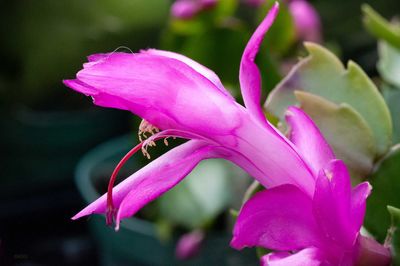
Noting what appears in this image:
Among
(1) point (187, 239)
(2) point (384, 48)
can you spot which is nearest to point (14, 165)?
(1) point (187, 239)

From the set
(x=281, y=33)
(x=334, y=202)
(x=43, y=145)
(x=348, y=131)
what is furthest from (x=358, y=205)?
(x=43, y=145)

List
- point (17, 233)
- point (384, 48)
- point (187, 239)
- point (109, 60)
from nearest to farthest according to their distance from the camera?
point (109, 60) → point (384, 48) → point (187, 239) → point (17, 233)

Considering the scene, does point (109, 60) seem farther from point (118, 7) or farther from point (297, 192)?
point (118, 7)

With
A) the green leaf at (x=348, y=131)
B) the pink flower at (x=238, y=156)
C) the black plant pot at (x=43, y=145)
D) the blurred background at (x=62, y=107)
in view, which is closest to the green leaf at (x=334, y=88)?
the green leaf at (x=348, y=131)

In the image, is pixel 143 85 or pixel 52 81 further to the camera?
pixel 52 81


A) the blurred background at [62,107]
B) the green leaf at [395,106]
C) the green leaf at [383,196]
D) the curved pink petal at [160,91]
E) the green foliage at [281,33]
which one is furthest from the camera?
the blurred background at [62,107]

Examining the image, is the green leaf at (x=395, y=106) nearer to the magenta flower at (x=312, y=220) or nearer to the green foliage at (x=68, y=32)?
the magenta flower at (x=312, y=220)

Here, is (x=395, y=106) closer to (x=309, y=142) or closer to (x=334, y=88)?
(x=334, y=88)

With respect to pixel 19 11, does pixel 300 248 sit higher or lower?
→ higher
